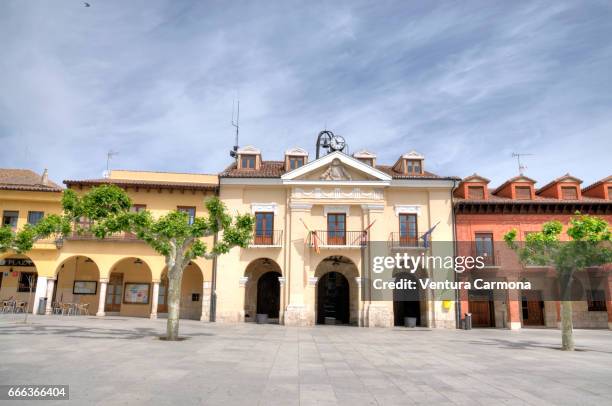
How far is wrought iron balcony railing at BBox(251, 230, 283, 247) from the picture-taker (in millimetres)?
25250

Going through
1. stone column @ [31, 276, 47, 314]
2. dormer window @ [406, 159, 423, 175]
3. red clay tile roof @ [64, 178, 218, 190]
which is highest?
dormer window @ [406, 159, 423, 175]

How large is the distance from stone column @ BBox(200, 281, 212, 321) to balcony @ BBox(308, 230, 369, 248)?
678 cm

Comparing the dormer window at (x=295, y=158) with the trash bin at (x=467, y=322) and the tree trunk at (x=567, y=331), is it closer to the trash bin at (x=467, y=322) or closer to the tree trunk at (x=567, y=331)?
the trash bin at (x=467, y=322)

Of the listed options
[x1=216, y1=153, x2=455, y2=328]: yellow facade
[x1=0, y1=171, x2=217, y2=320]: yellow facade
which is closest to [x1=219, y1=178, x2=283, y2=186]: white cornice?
[x1=216, y1=153, x2=455, y2=328]: yellow facade

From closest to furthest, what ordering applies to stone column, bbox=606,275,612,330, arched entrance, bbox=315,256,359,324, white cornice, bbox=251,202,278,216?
stone column, bbox=606,275,612,330 → white cornice, bbox=251,202,278,216 → arched entrance, bbox=315,256,359,324

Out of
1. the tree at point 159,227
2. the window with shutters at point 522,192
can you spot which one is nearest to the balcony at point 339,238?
the tree at point 159,227

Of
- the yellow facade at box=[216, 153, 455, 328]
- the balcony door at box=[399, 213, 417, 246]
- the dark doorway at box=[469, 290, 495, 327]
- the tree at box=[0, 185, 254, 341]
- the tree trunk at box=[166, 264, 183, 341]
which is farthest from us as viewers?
the dark doorway at box=[469, 290, 495, 327]

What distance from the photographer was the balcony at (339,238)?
976 inches

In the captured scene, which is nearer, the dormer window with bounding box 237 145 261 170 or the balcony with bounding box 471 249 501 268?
the balcony with bounding box 471 249 501 268

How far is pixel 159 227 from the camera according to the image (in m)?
15.5

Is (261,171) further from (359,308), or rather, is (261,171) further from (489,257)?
(489,257)

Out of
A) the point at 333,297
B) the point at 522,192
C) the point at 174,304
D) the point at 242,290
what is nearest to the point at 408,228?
the point at 333,297

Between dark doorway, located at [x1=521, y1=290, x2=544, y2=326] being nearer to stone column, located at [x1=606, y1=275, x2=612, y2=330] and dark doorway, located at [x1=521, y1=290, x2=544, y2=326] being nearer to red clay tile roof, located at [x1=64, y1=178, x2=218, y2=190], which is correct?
stone column, located at [x1=606, y1=275, x2=612, y2=330]

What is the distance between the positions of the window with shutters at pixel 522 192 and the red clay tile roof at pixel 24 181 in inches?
1138
